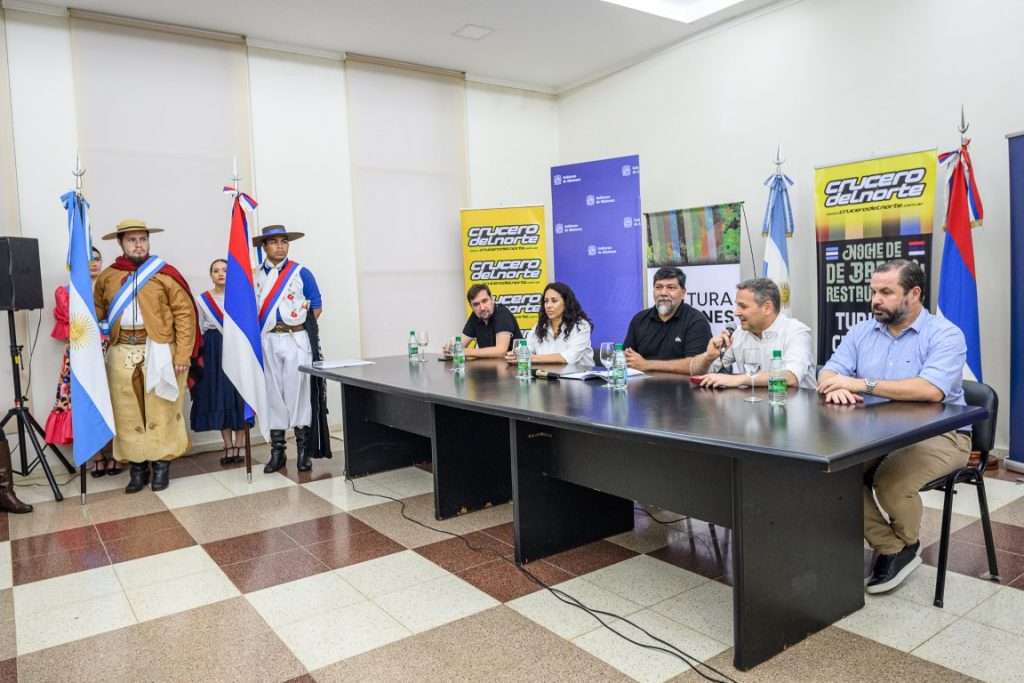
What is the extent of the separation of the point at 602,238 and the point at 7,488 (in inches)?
180

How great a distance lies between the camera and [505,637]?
2.34 metres

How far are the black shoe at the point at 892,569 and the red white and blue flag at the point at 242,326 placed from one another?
351 centimetres

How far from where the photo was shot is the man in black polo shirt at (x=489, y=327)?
4.55m

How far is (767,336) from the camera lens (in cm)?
321

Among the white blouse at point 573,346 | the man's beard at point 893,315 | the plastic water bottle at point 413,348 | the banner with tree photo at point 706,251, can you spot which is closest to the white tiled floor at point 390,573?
the white blouse at point 573,346

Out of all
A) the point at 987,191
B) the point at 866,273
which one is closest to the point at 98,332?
the point at 866,273

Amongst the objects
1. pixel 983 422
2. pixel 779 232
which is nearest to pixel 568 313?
pixel 779 232

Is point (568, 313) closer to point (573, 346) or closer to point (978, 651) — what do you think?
point (573, 346)

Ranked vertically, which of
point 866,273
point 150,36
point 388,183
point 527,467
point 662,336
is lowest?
point 527,467

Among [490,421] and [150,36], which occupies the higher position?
[150,36]

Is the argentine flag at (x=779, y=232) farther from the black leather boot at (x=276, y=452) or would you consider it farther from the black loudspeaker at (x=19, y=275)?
the black loudspeaker at (x=19, y=275)

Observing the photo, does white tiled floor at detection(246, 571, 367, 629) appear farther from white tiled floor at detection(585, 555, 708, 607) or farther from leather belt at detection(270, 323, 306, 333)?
leather belt at detection(270, 323, 306, 333)

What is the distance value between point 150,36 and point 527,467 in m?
4.59

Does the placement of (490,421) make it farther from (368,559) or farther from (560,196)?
(560,196)
